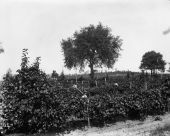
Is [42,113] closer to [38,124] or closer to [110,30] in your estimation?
[38,124]

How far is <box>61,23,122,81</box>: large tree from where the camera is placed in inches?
2244

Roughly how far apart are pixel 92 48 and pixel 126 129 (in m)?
45.7

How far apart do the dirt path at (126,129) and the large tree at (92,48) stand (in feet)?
144

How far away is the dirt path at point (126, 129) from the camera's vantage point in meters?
10.8

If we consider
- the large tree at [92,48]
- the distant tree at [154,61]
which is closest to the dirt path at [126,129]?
the large tree at [92,48]

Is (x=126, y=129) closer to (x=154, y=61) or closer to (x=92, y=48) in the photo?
(x=92, y=48)

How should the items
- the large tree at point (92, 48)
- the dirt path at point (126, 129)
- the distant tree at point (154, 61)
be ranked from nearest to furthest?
the dirt path at point (126, 129) → the large tree at point (92, 48) → the distant tree at point (154, 61)

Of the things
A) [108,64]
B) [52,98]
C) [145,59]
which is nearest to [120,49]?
[108,64]

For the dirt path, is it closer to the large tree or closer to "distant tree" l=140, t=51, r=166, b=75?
the large tree

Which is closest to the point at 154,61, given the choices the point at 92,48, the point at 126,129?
the point at 92,48

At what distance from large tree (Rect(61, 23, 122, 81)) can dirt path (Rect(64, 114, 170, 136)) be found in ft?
144

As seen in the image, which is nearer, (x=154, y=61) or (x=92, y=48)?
(x=92, y=48)

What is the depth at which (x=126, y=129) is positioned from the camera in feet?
37.3

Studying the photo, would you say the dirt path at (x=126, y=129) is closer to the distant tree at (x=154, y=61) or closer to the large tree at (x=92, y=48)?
the large tree at (x=92, y=48)
